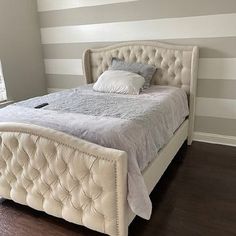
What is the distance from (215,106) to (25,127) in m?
2.29

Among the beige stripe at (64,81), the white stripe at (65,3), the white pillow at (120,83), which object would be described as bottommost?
the beige stripe at (64,81)

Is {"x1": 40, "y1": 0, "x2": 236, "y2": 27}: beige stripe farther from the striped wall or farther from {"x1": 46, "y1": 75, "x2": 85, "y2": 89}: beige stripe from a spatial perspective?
{"x1": 46, "y1": 75, "x2": 85, "y2": 89}: beige stripe

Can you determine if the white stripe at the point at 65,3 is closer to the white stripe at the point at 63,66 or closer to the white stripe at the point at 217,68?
the white stripe at the point at 63,66

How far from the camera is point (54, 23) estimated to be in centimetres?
393

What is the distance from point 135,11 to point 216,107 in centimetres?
159

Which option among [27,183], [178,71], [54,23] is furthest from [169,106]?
[54,23]

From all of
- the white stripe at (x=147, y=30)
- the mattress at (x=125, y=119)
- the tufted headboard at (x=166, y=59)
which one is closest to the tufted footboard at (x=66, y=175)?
the mattress at (x=125, y=119)

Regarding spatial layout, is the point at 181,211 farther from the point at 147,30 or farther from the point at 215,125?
the point at 147,30

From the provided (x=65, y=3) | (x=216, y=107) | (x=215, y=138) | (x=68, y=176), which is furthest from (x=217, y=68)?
(x=65, y=3)

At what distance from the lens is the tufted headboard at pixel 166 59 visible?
9.93 feet

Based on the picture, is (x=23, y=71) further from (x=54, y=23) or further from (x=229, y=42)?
(x=229, y=42)

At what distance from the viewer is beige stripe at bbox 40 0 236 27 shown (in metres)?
2.84

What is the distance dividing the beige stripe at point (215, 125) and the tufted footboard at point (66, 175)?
2032 millimetres

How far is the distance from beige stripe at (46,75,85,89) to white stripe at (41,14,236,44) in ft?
1.81
